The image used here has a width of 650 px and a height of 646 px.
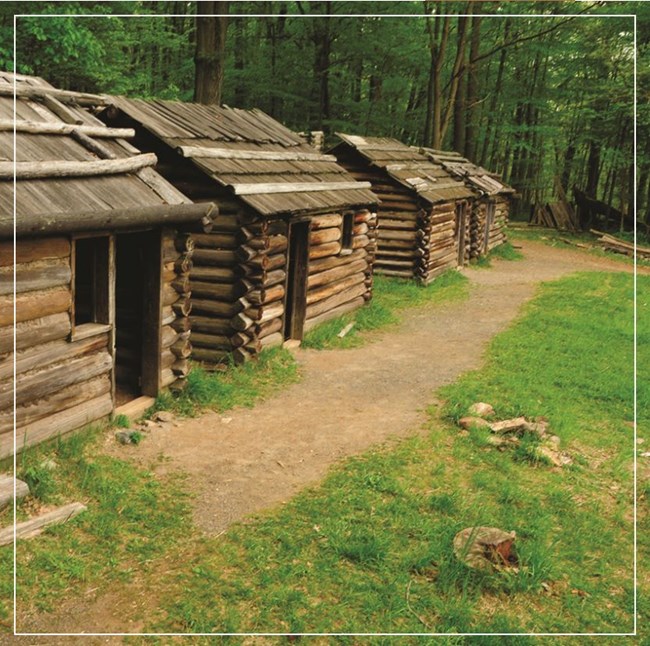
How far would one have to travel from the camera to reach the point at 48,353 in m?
7.11

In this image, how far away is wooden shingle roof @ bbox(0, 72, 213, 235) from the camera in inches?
257

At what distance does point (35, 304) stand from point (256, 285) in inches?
175

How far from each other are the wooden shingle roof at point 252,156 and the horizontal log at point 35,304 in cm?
376

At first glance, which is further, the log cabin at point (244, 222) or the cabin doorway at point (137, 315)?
the log cabin at point (244, 222)

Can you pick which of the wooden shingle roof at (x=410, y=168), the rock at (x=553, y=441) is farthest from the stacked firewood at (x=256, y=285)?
the wooden shingle roof at (x=410, y=168)

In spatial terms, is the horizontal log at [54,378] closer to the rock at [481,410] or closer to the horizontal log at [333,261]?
the rock at [481,410]

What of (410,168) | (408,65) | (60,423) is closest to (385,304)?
(410,168)

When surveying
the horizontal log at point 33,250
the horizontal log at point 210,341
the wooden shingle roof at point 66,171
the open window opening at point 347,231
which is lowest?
the horizontal log at point 210,341

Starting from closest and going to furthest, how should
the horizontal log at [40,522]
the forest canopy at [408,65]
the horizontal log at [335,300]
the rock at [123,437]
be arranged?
the horizontal log at [40,522], the rock at [123,437], the horizontal log at [335,300], the forest canopy at [408,65]

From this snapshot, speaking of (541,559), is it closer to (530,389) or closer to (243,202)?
(530,389)

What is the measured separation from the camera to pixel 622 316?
52.7 ft

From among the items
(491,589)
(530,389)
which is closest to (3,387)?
(491,589)

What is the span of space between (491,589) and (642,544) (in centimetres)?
193

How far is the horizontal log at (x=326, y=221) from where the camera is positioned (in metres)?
12.9
